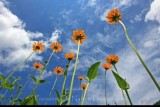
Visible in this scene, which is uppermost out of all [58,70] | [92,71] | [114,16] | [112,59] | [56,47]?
[56,47]

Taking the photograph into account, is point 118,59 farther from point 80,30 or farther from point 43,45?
point 43,45

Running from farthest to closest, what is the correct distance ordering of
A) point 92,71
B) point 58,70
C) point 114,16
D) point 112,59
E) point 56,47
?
point 58,70
point 56,47
point 112,59
point 114,16
point 92,71

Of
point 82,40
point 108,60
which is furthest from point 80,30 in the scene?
point 108,60

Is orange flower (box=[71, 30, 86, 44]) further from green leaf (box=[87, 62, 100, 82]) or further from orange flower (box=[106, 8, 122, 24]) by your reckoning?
green leaf (box=[87, 62, 100, 82])

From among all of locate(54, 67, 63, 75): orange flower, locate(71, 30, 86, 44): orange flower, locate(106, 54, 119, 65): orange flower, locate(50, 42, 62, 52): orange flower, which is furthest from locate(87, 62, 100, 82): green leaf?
locate(54, 67, 63, 75): orange flower

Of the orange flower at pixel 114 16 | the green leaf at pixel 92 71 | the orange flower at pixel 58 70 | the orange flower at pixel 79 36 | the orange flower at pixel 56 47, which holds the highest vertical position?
the orange flower at pixel 56 47

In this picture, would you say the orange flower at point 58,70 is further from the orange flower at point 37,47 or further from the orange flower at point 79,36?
the orange flower at point 79,36

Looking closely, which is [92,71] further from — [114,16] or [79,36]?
[79,36]

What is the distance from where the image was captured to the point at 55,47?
5.95 m

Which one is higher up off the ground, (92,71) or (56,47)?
(56,47)

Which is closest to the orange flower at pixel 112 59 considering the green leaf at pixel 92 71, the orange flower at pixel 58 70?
the orange flower at pixel 58 70

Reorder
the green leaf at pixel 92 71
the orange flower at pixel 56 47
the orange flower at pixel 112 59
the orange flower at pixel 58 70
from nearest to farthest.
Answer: the green leaf at pixel 92 71
the orange flower at pixel 112 59
the orange flower at pixel 56 47
the orange flower at pixel 58 70

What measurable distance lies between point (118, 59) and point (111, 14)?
5.31 feet

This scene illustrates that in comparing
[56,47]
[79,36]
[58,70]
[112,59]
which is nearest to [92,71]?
[79,36]
